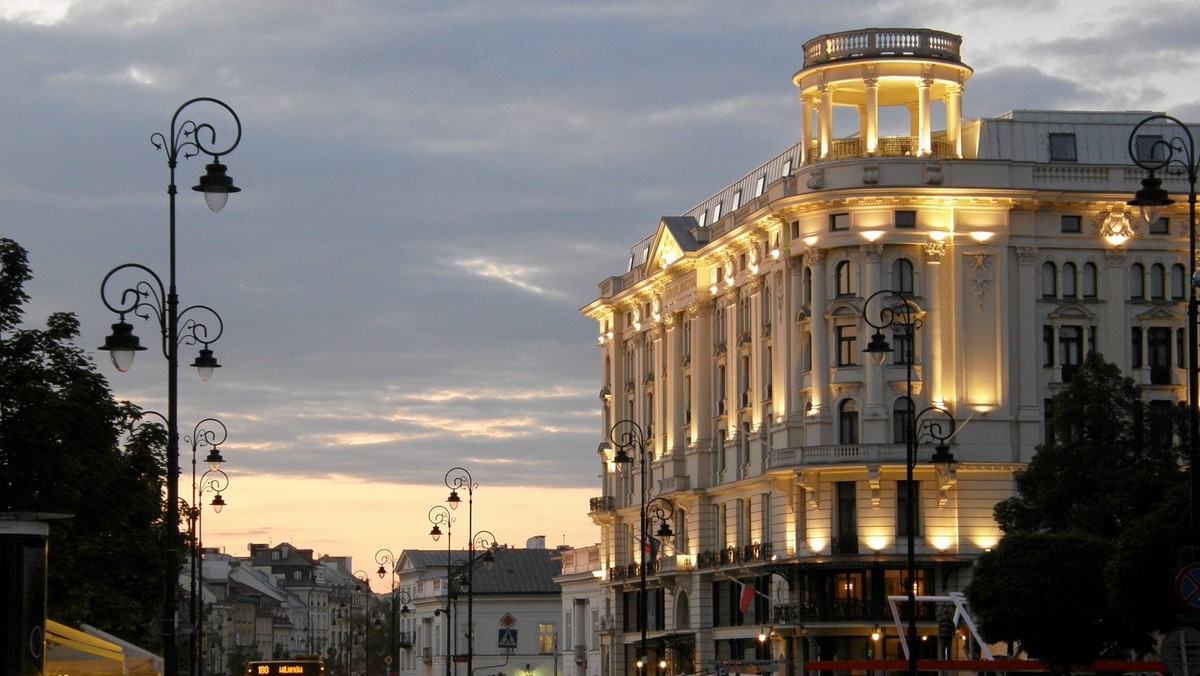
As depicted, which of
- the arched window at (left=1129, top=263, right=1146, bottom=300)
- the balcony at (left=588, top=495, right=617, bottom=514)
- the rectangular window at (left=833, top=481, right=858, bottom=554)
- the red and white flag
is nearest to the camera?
the rectangular window at (left=833, top=481, right=858, bottom=554)

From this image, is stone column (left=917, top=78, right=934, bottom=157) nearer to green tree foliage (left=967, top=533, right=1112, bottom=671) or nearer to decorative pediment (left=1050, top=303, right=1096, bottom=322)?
decorative pediment (left=1050, top=303, right=1096, bottom=322)

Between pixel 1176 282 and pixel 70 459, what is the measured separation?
2125 inches

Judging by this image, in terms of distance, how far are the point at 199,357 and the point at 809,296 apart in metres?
49.9

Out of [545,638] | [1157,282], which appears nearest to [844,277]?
[1157,282]

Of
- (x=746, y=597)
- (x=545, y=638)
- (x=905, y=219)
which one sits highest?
(x=905, y=219)

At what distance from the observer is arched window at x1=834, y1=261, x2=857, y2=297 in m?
80.9

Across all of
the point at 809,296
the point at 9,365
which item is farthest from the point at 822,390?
the point at 9,365

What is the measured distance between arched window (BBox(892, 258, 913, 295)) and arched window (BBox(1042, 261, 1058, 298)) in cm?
545

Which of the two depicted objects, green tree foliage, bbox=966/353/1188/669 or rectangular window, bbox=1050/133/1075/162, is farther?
rectangular window, bbox=1050/133/1075/162

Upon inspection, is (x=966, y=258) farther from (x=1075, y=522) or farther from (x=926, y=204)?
(x=1075, y=522)

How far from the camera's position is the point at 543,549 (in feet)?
525

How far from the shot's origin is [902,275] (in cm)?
8088

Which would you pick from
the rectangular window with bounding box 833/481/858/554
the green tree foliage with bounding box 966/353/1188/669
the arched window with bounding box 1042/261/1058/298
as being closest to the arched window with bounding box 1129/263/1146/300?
the arched window with bounding box 1042/261/1058/298

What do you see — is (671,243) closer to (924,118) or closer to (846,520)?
(924,118)
